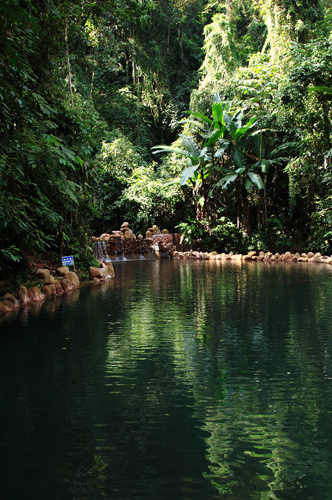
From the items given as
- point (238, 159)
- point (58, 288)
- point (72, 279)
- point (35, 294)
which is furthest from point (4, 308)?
point (238, 159)

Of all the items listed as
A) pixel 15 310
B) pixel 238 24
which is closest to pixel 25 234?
pixel 15 310

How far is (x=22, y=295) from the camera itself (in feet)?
23.7

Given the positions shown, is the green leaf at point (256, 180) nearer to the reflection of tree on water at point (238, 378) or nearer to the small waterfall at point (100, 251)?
the small waterfall at point (100, 251)

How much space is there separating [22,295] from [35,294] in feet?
1.05

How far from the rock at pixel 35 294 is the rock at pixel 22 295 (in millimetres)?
124

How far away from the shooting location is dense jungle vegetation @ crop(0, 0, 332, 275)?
7113 millimetres

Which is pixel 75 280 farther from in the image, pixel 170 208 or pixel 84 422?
pixel 170 208

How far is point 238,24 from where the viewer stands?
27.4 metres

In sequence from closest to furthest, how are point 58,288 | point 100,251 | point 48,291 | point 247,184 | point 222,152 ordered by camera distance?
A: point 48,291 → point 58,288 → point 247,184 → point 222,152 → point 100,251

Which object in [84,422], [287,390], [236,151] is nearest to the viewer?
[84,422]

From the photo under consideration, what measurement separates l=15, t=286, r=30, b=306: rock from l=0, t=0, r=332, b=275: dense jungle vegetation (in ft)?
1.91

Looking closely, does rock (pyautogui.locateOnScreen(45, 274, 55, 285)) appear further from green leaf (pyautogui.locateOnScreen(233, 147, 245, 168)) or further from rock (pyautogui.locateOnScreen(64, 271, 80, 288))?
green leaf (pyautogui.locateOnScreen(233, 147, 245, 168))

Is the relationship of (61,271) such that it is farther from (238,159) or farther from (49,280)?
(238,159)

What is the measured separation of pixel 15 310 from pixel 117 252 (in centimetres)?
1112
